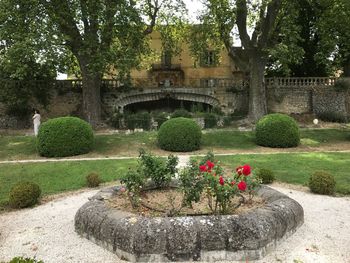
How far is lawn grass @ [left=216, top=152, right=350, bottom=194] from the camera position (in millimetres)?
12195

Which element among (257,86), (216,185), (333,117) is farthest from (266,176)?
(333,117)

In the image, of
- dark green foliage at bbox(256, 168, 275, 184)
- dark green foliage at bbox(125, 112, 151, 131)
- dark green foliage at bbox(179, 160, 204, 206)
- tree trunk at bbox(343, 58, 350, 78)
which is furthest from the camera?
tree trunk at bbox(343, 58, 350, 78)

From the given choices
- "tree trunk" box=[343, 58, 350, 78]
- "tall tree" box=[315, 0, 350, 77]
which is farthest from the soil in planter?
"tree trunk" box=[343, 58, 350, 78]

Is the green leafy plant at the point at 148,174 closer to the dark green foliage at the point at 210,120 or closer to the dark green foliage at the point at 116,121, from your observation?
the dark green foliage at the point at 210,120

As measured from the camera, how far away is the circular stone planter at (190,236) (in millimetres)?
6262

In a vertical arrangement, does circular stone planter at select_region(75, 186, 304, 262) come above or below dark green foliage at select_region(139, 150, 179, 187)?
below

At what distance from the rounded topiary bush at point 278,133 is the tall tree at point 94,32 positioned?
8696 mm

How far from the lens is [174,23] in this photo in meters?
28.7

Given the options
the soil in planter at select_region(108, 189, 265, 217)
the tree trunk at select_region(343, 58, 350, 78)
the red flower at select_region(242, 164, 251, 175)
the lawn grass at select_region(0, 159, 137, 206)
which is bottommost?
the lawn grass at select_region(0, 159, 137, 206)

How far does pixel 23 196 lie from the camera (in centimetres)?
942

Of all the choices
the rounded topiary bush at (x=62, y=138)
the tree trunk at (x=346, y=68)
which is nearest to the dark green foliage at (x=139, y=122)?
the rounded topiary bush at (x=62, y=138)

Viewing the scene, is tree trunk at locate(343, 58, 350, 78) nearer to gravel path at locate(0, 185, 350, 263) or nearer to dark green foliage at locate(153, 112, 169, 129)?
dark green foliage at locate(153, 112, 169, 129)

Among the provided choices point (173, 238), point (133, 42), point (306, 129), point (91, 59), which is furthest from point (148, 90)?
point (173, 238)

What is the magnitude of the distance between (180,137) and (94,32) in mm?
9554
